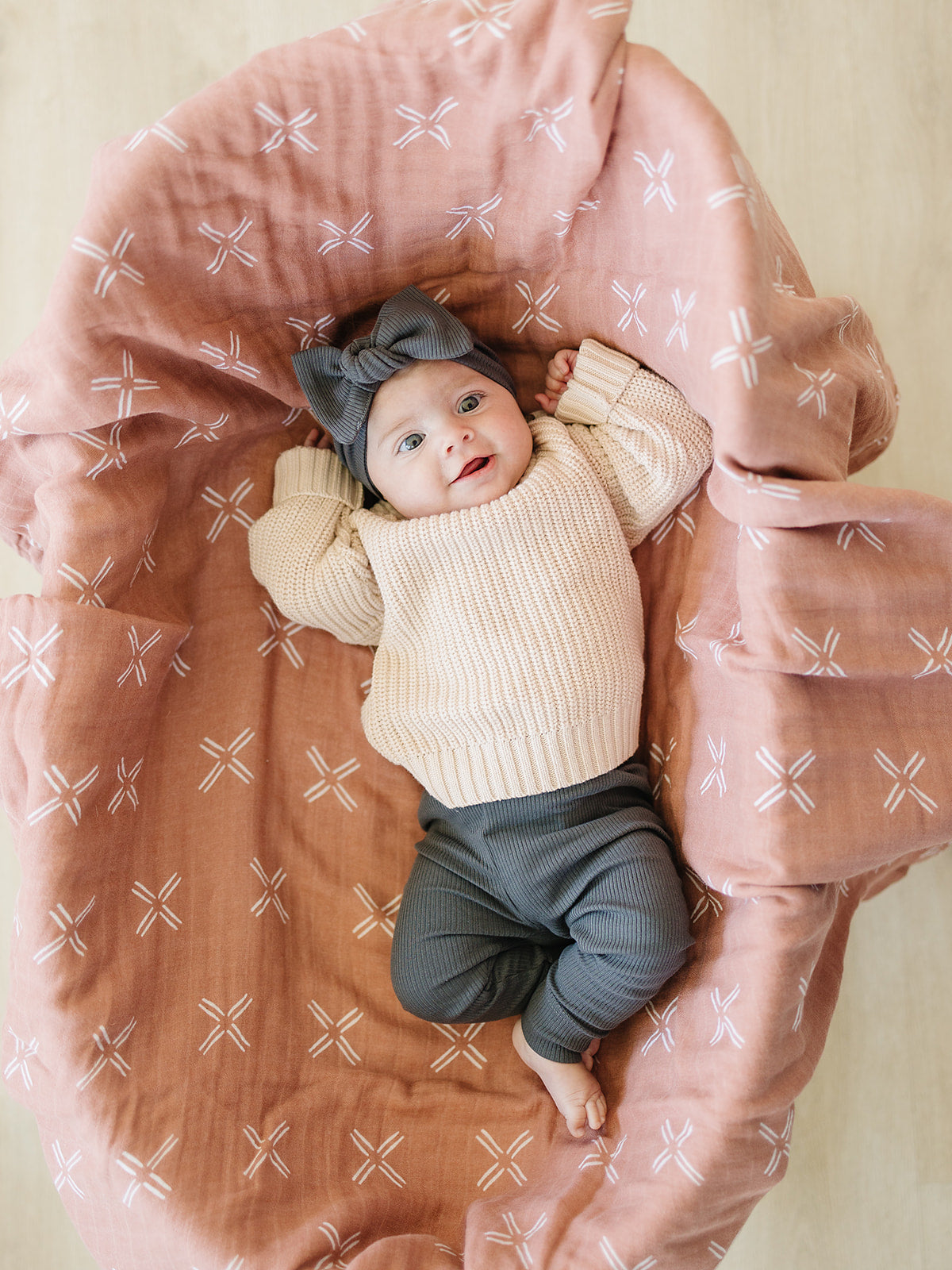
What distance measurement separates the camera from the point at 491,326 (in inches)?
45.2

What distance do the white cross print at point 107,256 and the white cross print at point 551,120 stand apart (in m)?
0.39

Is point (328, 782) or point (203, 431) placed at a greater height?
point (203, 431)

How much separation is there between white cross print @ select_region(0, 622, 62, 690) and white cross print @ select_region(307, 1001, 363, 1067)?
487 mm

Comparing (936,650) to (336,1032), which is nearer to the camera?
(936,650)

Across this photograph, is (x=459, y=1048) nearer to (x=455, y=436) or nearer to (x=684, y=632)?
(x=684, y=632)

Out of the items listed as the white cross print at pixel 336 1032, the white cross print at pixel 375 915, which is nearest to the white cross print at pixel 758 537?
the white cross print at pixel 375 915

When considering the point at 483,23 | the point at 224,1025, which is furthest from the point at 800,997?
the point at 483,23

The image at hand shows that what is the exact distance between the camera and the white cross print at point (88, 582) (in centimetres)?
95

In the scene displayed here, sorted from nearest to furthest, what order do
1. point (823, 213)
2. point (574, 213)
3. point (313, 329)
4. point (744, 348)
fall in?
1. point (744, 348)
2. point (574, 213)
3. point (313, 329)
4. point (823, 213)

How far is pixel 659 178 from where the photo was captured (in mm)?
862

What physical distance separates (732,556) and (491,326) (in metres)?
0.41

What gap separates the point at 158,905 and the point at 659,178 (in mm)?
898

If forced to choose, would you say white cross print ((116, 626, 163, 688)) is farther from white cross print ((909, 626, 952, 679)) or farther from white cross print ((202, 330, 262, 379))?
white cross print ((909, 626, 952, 679))

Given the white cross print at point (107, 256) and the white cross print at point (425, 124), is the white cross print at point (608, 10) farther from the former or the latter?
the white cross print at point (107, 256)
